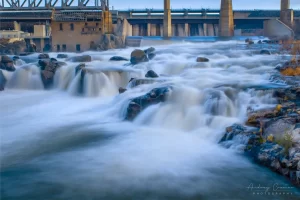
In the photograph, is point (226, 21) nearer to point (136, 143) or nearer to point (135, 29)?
point (135, 29)

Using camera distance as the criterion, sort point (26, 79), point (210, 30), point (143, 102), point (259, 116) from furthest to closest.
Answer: point (210, 30)
point (26, 79)
point (143, 102)
point (259, 116)

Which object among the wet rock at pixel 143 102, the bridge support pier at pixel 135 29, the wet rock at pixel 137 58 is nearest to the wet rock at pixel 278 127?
the wet rock at pixel 143 102

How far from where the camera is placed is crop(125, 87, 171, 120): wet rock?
41.6ft

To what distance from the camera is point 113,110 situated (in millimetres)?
14086

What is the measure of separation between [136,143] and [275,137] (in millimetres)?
3700

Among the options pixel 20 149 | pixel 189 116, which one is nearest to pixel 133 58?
pixel 189 116

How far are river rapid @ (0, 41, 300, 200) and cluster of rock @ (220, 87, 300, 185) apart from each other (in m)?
0.25

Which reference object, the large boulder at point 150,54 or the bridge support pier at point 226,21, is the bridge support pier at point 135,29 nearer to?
the bridge support pier at point 226,21

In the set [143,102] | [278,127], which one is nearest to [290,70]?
[143,102]

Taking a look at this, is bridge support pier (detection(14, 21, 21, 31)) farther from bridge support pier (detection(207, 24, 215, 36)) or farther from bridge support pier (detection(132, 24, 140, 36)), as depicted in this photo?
bridge support pier (detection(207, 24, 215, 36))

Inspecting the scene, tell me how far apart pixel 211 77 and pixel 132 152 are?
7.54 m

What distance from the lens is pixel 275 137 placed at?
9188 millimetres

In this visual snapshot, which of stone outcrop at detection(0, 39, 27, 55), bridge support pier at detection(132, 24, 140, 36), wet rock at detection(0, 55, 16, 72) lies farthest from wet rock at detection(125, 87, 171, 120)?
bridge support pier at detection(132, 24, 140, 36)

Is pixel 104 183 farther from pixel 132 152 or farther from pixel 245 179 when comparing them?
pixel 245 179
